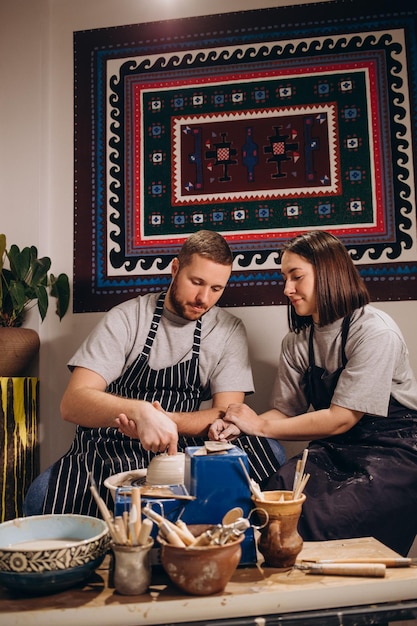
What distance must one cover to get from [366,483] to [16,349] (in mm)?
1755

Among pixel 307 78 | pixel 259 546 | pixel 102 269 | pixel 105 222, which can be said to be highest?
pixel 307 78

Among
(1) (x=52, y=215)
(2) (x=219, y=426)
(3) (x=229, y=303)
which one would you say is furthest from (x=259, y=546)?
(1) (x=52, y=215)

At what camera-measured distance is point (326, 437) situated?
2.32 m

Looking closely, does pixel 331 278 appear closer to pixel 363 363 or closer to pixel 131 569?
pixel 363 363

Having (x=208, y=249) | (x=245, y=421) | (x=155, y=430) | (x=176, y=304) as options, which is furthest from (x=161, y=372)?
(x=155, y=430)

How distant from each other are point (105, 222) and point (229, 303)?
83 cm

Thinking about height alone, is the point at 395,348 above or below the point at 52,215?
below

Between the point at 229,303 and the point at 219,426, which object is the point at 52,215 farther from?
the point at 219,426

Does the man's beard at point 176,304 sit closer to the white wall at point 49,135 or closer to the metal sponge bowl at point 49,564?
the white wall at point 49,135

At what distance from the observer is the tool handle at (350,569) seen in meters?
1.29

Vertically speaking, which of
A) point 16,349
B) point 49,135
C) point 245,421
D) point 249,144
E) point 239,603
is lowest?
point 239,603

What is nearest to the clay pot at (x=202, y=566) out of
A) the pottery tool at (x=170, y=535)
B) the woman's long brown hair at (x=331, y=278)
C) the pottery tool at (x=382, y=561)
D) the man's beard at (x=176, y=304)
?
the pottery tool at (x=170, y=535)

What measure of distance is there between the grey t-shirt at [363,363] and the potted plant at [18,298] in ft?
4.27

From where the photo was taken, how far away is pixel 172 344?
103 inches
